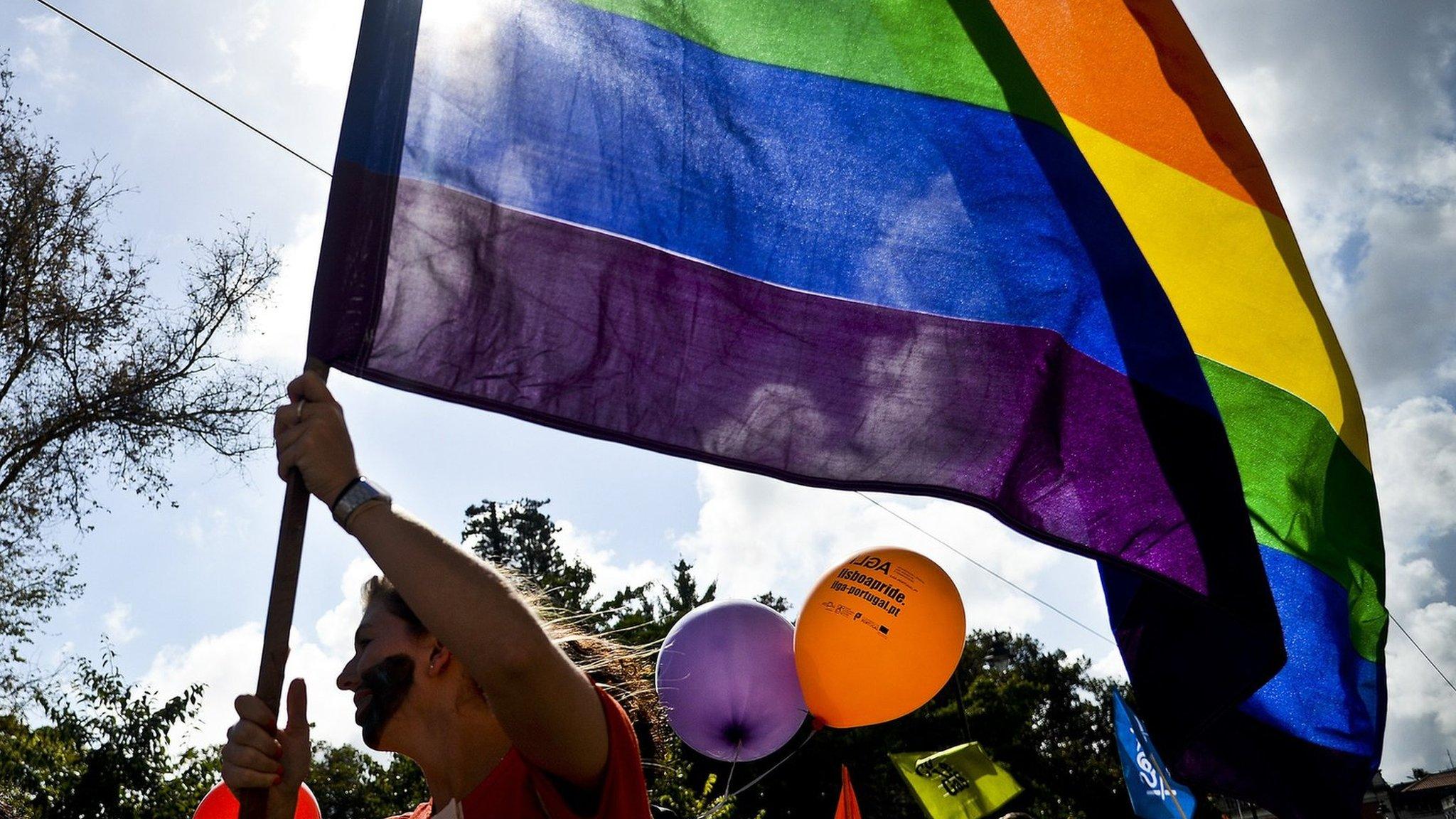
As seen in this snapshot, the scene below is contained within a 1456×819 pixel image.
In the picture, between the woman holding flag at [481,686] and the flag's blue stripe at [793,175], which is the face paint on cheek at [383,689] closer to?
the woman holding flag at [481,686]

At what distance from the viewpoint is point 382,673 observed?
7.12 feet

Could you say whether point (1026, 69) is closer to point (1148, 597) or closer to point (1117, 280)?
point (1117, 280)

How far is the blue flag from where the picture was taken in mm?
9516

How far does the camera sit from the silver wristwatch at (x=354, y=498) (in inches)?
62.4

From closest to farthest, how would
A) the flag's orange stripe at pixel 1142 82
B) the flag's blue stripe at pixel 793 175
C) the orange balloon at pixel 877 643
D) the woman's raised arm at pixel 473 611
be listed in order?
the woman's raised arm at pixel 473 611, the flag's blue stripe at pixel 793 175, the flag's orange stripe at pixel 1142 82, the orange balloon at pixel 877 643

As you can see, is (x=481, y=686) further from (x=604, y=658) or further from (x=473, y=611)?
(x=604, y=658)

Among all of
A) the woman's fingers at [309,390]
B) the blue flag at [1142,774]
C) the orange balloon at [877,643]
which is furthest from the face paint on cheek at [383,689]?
the blue flag at [1142,774]

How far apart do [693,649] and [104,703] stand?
442 centimetres

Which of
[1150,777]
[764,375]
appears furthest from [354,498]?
[1150,777]

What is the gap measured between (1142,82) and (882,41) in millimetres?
1000

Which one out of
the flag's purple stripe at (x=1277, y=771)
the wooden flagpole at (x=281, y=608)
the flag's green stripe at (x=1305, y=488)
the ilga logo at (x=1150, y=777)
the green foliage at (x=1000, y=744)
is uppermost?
the green foliage at (x=1000, y=744)

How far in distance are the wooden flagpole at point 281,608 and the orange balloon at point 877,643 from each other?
396 cm

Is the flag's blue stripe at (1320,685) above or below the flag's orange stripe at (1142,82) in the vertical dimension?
below

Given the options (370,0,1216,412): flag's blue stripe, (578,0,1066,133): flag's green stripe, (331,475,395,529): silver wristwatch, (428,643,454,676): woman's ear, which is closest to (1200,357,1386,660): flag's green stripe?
(370,0,1216,412): flag's blue stripe
